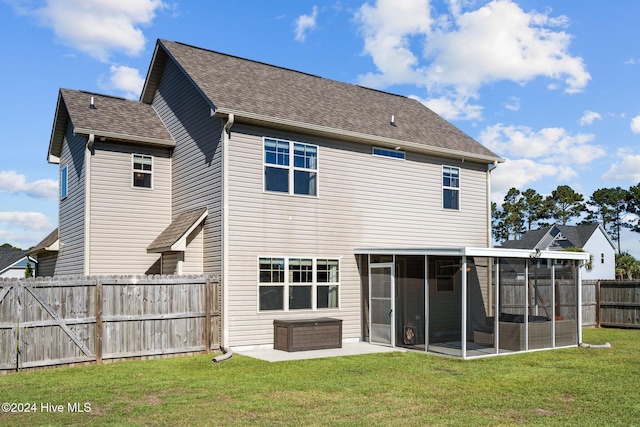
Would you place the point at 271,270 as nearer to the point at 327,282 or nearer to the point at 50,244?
the point at 327,282

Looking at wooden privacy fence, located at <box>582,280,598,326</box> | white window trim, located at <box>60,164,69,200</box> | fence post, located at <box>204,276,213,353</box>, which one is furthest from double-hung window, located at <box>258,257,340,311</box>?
wooden privacy fence, located at <box>582,280,598,326</box>

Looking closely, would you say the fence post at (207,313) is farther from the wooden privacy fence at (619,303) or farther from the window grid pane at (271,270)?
the wooden privacy fence at (619,303)

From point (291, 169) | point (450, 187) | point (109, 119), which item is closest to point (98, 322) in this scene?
point (291, 169)

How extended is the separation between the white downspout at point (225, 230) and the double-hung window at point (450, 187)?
7.50 m

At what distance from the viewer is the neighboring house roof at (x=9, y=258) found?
140 feet

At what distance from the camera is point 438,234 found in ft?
61.0

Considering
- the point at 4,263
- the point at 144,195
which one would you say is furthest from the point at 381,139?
Result: the point at 4,263

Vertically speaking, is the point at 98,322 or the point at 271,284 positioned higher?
the point at 271,284

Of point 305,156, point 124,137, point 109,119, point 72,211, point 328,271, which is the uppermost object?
point 109,119

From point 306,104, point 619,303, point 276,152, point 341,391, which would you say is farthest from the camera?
point 619,303

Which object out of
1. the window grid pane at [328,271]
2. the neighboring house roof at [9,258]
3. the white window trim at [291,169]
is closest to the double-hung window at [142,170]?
the white window trim at [291,169]

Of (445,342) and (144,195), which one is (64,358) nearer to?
(144,195)

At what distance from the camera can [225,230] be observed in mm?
14188

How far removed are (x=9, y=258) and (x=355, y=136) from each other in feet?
122
